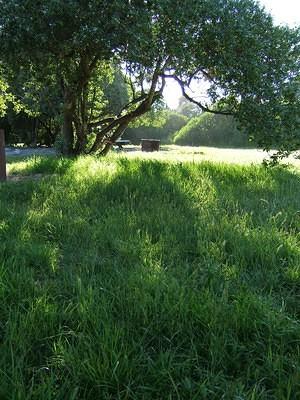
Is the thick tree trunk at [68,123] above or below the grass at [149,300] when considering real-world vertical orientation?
above

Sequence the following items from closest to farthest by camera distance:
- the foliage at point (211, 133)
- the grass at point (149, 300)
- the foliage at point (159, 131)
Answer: the grass at point (149, 300)
the foliage at point (211, 133)
the foliage at point (159, 131)

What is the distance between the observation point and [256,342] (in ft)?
7.14

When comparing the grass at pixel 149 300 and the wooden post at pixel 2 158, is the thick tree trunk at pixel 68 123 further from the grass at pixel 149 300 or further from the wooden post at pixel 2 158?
the grass at pixel 149 300

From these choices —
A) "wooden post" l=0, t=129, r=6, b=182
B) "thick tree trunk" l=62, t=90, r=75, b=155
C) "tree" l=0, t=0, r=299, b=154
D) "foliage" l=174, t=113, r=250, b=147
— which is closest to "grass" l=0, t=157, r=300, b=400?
"wooden post" l=0, t=129, r=6, b=182

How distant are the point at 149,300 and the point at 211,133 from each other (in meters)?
42.7

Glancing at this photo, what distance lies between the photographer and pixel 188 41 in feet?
24.9

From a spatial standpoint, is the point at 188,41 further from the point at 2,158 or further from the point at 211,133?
the point at 211,133

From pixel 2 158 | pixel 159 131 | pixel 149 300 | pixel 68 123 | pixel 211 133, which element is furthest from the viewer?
pixel 159 131

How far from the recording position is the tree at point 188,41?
23.9 ft

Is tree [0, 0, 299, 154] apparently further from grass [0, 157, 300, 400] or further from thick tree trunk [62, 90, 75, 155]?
grass [0, 157, 300, 400]

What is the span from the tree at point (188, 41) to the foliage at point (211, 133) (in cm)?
3243

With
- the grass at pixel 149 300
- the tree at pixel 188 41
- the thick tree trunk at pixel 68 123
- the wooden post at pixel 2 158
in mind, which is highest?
the tree at pixel 188 41

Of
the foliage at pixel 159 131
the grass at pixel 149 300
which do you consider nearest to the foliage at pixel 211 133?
the foliage at pixel 159 131

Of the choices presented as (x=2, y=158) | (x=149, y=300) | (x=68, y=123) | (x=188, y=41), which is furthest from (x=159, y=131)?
(x=149, y=300)
